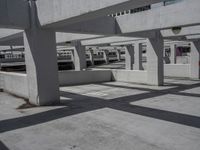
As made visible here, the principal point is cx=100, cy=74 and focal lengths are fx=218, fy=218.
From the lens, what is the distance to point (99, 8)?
20.1 ft

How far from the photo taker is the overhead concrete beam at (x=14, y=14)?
8.05 m

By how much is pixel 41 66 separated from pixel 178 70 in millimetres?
13575

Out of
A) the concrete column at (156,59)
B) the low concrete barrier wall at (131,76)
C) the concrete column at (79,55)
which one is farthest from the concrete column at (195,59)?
the concrete column at (79,55)

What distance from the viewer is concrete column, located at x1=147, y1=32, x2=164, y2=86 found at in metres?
14.6

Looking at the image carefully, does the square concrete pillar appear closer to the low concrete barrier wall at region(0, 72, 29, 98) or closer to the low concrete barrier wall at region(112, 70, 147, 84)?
the low concrete barrier wall at region(0, 72, 29, 98)

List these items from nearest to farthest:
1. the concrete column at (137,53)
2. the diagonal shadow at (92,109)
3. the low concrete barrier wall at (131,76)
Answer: the diagonal shadow at (92,109) → the low concrete barrier wall at (131,76) → the concrete column at (137,53)

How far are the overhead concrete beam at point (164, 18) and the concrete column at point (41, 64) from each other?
412 cm

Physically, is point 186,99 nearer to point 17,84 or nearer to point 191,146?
point 191,146

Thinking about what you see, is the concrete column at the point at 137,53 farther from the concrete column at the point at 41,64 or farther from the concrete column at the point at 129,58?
the concrete column at the point at 41,64

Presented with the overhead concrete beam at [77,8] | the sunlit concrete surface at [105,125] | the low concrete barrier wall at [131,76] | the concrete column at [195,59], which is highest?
the overhead concrete beam at [77,8]

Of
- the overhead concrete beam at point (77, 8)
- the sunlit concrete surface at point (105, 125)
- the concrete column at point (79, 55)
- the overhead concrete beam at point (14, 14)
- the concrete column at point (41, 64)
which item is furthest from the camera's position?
the concrete column at point (79, 55)

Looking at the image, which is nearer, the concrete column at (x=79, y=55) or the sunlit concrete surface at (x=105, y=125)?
the sunlit concrete surface at (x=105, y=125)

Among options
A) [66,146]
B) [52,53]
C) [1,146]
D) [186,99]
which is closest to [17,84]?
[52,53]

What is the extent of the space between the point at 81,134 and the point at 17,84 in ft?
22.1
